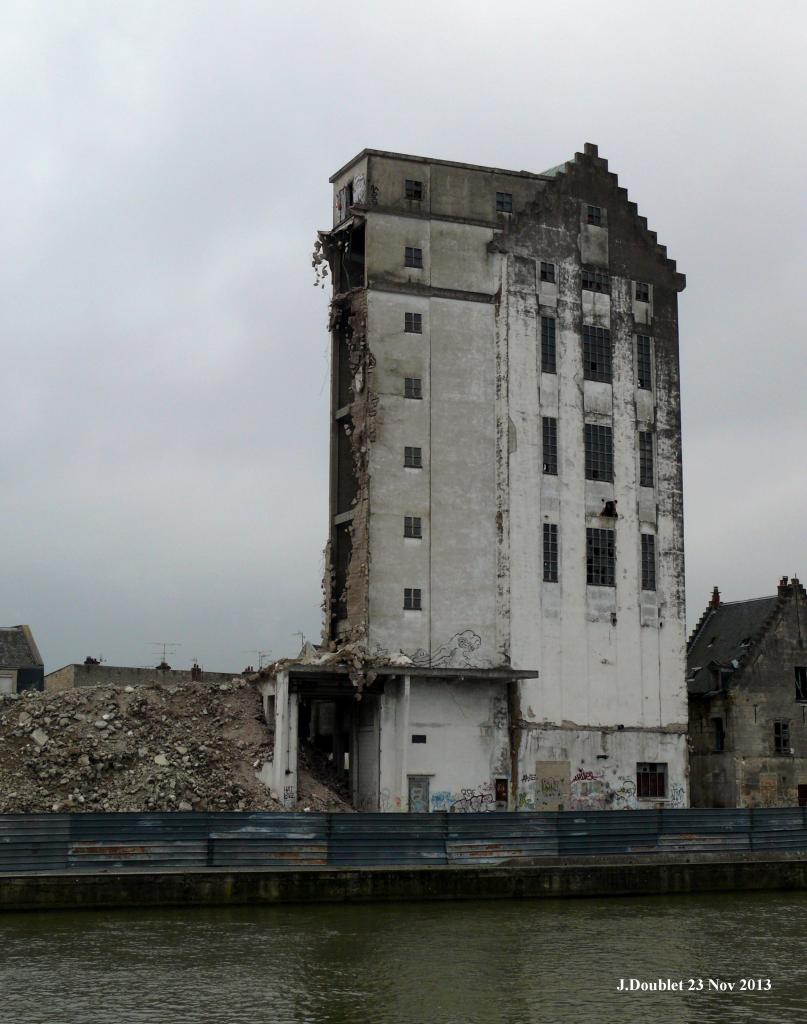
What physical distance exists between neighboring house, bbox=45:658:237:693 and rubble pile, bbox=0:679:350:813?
1752 centimetres

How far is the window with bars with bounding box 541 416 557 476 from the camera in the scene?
2217 inches

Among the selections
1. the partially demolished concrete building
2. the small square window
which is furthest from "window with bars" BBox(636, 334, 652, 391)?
the small square window

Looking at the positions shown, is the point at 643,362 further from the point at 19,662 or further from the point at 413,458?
the point at 19,662

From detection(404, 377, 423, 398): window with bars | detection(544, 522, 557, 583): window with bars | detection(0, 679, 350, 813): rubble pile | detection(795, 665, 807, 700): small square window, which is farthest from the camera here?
detection(795, 665, 807, 700): small square window

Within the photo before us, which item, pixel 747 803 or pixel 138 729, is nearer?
pixel 138 729

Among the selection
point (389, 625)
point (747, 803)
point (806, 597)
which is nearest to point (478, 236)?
point (389, 625)

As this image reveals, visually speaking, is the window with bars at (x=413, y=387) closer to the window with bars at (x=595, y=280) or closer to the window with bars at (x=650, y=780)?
the window with bars at (x=595, y=280)

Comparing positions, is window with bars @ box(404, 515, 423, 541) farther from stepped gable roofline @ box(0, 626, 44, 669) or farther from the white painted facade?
stepped gable roofline @ box(0, 626, 44, 669)

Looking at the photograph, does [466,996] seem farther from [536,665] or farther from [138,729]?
[536,665]

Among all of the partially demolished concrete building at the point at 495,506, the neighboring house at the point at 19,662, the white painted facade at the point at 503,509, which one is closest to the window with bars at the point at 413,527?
the partially demolished concrete building at the point at 495,506

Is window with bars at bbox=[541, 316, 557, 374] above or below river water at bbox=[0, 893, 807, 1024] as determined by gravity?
above

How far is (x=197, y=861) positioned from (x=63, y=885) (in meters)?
4.00

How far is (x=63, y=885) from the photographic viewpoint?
3462cm

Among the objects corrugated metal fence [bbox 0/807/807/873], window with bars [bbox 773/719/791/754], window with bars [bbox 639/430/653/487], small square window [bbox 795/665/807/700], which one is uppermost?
window with bars [bbox 639/430/653/487]
